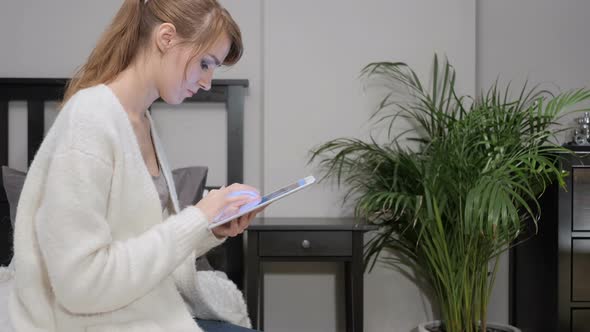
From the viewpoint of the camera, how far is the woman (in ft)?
3.15

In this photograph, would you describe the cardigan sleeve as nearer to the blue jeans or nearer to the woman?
the woman

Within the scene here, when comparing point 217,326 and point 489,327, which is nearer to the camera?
point 217,326

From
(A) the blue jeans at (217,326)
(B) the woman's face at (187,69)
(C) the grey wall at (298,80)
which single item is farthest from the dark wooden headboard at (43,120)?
(B) the woman's face at (187,69)

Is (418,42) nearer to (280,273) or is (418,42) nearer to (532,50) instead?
(532,50)

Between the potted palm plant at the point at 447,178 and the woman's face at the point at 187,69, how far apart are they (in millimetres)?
1502

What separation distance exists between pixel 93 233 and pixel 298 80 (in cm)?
238

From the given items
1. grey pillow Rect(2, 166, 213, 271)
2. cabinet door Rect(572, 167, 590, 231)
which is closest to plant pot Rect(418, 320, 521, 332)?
cabinet door Rect(572, 167, 590, 231)

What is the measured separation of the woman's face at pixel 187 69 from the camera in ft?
3.89

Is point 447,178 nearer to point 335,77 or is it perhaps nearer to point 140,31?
point 335,77

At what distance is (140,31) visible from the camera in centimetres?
119

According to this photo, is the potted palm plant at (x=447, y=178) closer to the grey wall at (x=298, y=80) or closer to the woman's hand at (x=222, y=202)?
the grey wall at (x=298, y=80)

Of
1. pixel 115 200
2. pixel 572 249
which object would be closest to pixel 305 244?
pixel 572 249

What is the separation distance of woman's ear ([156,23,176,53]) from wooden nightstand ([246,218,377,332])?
5.49 feet

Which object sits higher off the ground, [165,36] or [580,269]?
[165,36]
